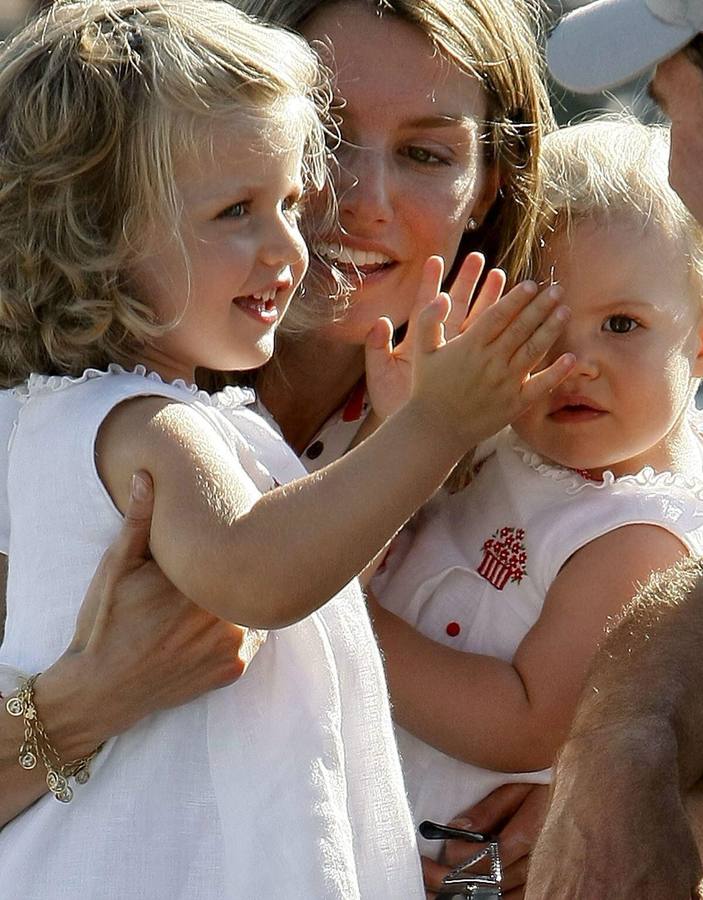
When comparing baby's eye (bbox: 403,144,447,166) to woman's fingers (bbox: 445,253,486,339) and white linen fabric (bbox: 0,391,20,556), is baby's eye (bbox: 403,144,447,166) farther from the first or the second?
white linen fabric (bbox: 0,391,20,556)

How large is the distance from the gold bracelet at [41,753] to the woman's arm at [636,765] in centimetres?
62

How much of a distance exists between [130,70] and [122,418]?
1.60ft

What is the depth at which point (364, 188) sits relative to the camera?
2598 mm

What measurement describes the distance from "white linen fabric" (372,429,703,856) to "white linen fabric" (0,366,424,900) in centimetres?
34

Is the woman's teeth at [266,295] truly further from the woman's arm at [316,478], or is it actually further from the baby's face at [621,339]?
the baby's face at [621,339]

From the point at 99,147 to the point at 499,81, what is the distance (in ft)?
2.88

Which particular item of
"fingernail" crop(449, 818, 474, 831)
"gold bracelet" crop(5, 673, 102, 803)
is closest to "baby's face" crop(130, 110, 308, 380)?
"gold bracelet" crop(5, 673, 102, 803)

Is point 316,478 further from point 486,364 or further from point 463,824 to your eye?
point 463,824

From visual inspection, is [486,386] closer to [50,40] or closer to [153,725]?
[153,725]

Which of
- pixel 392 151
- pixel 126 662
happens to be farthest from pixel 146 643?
pixel 392 151

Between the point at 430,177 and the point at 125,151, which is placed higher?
the point at 125,151

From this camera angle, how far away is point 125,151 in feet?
7.03

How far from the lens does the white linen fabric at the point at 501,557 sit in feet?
8.23

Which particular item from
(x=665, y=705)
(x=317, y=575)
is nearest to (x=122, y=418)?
(x=317, y=575)
